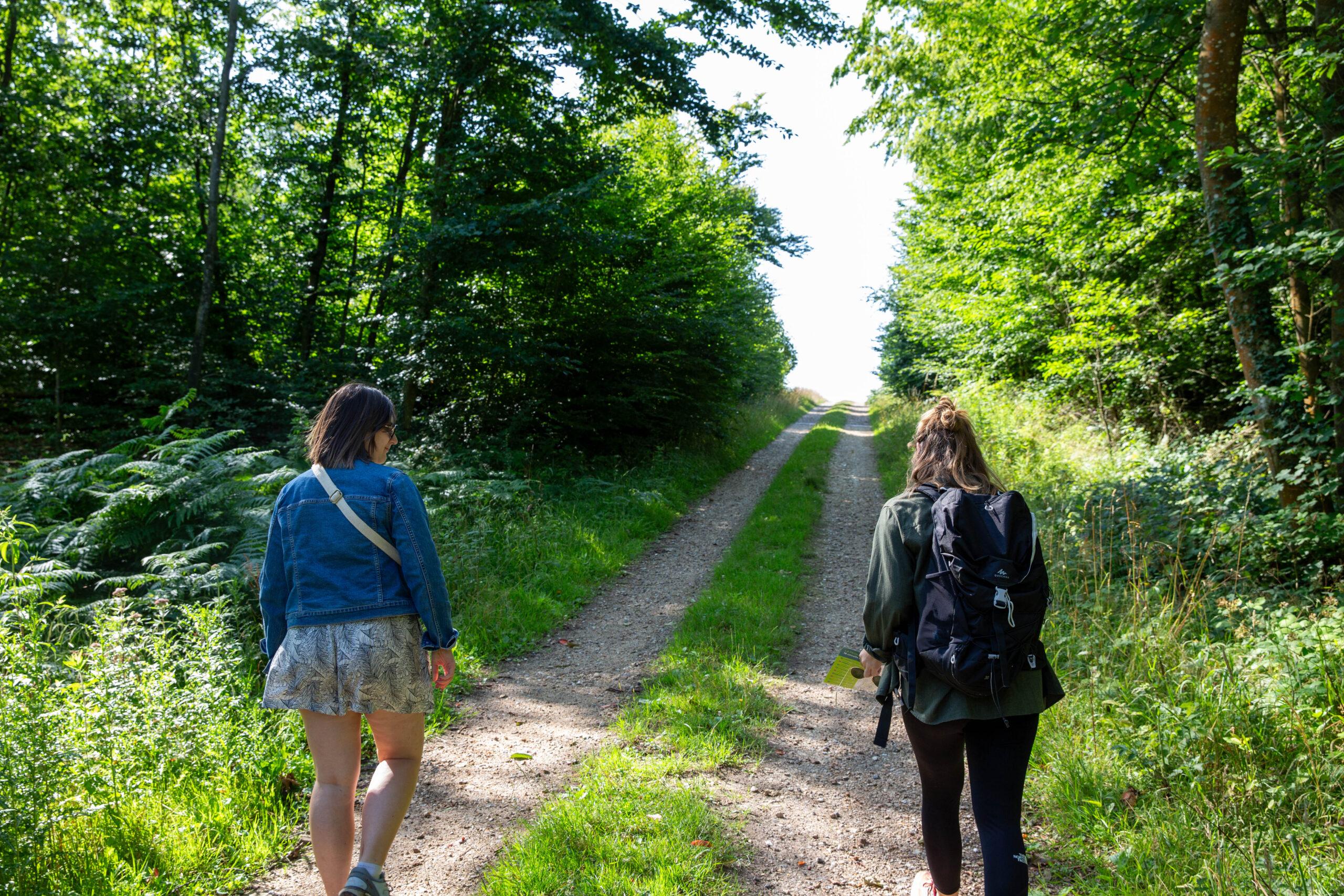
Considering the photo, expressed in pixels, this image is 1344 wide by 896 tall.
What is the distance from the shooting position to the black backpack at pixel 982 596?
257 cm

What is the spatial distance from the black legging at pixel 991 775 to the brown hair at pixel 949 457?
2.81ft

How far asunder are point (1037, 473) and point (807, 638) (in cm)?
589

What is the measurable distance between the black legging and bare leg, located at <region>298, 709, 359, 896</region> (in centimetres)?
213

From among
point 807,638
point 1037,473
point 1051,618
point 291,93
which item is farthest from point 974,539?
point 291,93

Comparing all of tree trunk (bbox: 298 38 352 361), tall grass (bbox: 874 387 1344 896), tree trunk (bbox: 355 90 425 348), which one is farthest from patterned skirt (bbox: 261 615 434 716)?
tree trunk (bbox: 298 38 352 361)

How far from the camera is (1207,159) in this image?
6578 mm

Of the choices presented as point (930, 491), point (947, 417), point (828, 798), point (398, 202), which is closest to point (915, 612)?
point (930, 491)

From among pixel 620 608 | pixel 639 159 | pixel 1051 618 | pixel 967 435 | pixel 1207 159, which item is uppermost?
pixel 639 159

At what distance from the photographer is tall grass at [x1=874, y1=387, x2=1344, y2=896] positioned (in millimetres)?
3217

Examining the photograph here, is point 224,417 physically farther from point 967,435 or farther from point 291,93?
point 967,435

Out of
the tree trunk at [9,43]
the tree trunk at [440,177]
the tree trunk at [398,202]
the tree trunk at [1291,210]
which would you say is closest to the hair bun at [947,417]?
the tree trunk at [1291,210]

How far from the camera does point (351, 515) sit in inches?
111

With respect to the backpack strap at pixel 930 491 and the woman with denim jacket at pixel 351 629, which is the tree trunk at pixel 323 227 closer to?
the woman with denim jacket at pixel 351 629

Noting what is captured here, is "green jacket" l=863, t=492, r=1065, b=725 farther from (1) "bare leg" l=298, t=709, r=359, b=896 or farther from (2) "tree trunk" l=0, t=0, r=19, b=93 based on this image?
(2) "tree trunk" l=0, t=0, r=19, b=93
